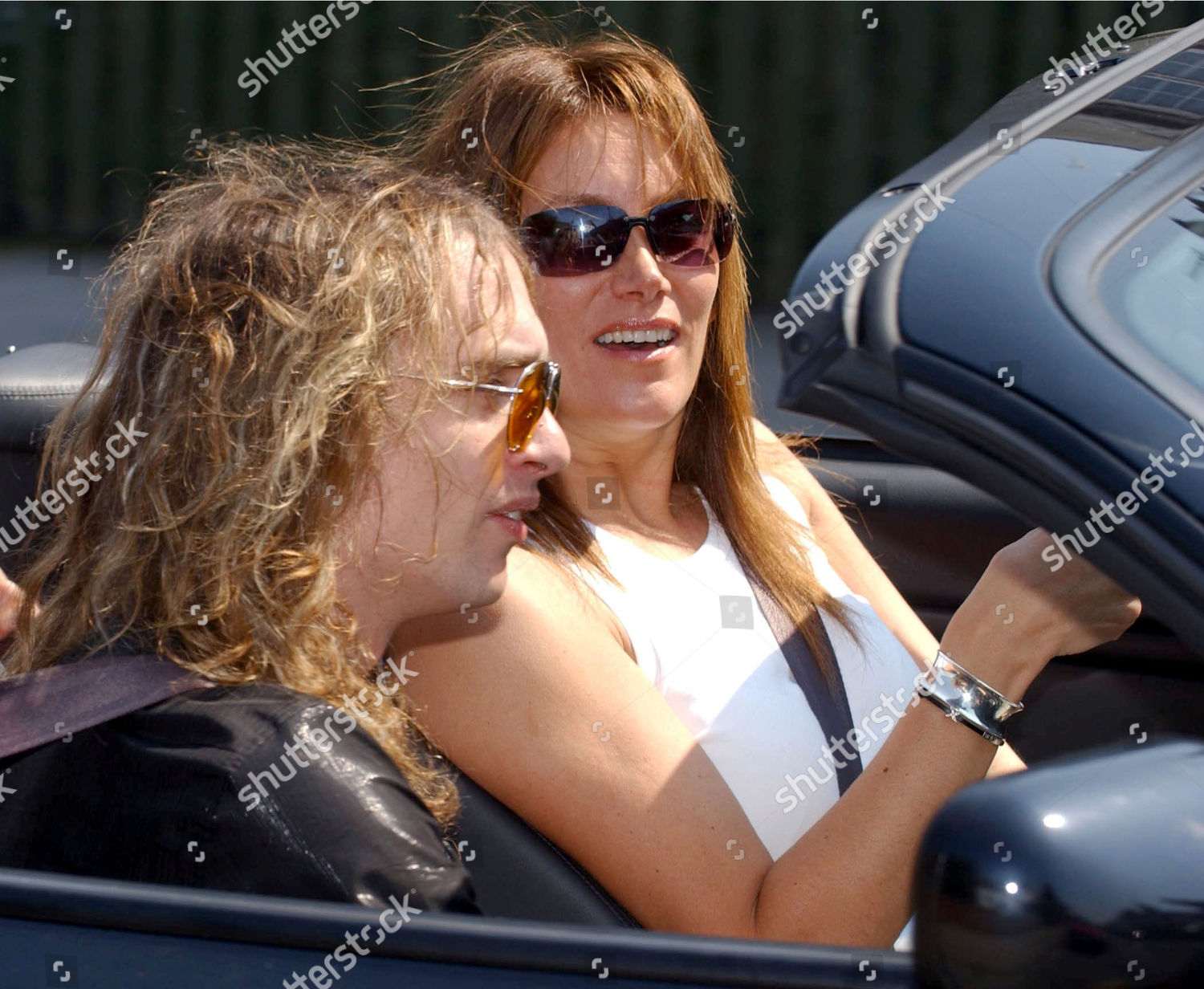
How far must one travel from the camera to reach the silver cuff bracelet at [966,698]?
51.8 inches

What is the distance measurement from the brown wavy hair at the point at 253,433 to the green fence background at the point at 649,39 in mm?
4581

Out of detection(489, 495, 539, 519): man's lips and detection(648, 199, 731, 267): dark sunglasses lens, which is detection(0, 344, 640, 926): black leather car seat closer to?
detection(489, 495, 539, 519): man's lips

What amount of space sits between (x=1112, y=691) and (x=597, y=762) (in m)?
0.89

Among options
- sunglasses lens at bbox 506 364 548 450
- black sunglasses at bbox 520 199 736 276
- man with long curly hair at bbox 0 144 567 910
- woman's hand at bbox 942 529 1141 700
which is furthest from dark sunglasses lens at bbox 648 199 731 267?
woman's hand at bbox 942 529 1141 700

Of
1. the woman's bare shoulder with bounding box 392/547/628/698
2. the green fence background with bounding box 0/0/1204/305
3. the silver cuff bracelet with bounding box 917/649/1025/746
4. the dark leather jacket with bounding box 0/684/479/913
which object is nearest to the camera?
the dark leather jacket with bounding box 0/684/479/913

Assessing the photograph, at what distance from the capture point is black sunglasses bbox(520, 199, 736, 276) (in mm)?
1769

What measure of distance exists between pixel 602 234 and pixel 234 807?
932mm

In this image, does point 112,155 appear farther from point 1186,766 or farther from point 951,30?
point 1186,766

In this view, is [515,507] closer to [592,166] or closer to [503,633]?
[503,633]

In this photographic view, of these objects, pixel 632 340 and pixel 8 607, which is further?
pixel 632 340

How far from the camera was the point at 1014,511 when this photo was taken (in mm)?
992

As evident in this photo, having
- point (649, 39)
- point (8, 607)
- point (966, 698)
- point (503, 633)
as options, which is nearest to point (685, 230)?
point (503, 633)

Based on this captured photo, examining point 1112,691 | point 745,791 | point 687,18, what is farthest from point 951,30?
point 745,791

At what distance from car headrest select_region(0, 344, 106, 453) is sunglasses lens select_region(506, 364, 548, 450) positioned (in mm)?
980
